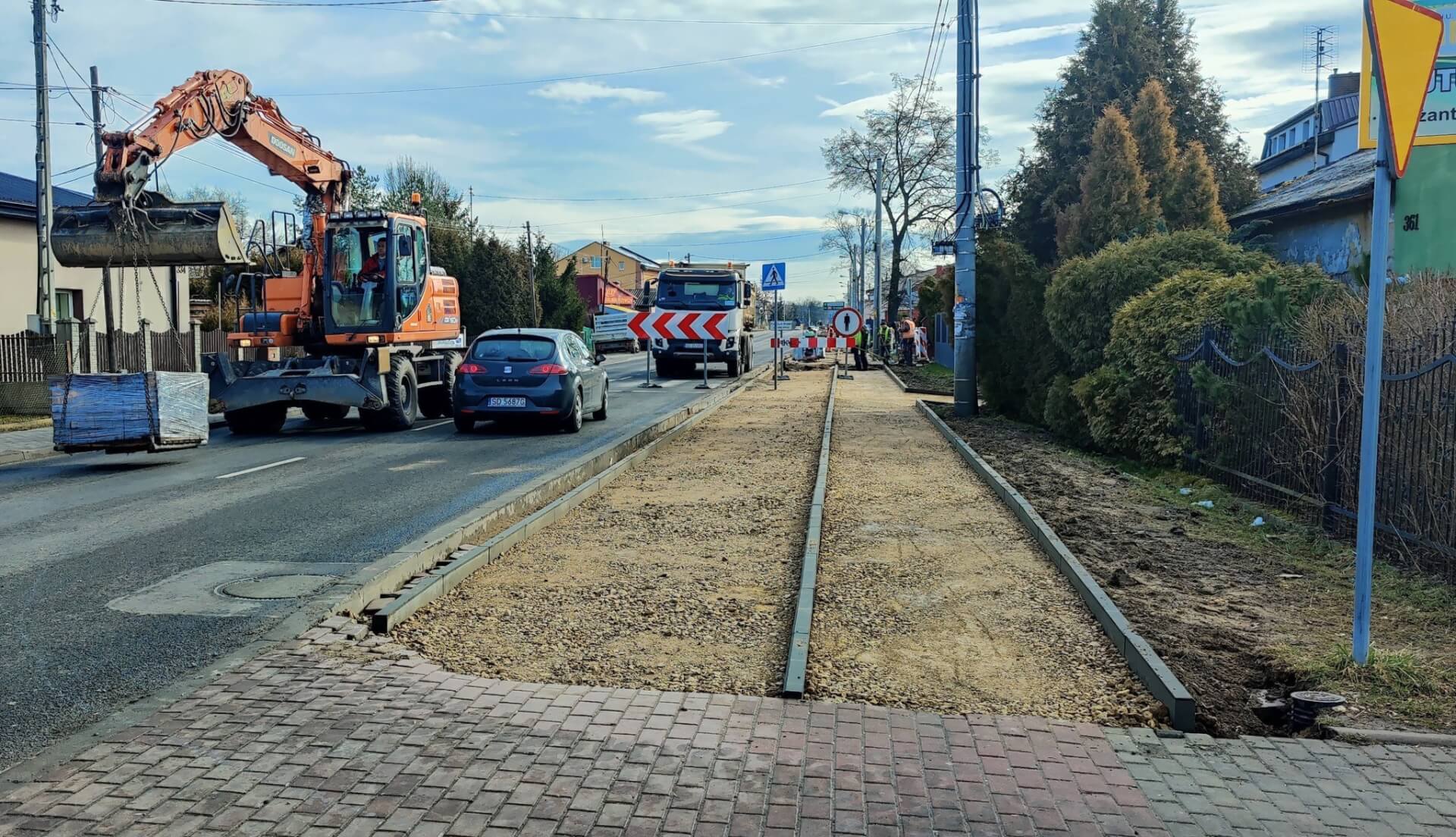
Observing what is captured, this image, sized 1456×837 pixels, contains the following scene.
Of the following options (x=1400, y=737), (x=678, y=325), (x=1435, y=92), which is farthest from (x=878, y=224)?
(x=1400, y=737)

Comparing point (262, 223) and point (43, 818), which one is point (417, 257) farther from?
point (43, 818)

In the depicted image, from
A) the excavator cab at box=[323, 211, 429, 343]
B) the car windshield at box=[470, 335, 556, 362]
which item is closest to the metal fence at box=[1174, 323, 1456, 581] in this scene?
the car windshield at box=[470, 335, 556, 362]

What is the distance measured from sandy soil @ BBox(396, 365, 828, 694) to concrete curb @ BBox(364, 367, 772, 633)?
0.33 feet

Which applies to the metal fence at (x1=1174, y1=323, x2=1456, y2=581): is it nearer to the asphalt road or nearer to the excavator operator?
the asphalt road

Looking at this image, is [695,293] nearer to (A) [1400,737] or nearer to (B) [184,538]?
(B) [184,538]

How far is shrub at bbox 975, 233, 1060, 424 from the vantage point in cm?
1853

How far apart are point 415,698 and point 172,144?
42.9 feet

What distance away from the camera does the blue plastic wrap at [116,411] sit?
12.7 m

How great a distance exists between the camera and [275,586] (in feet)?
23.9

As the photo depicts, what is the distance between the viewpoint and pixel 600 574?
7.66 meters

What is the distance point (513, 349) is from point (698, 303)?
1597 cm

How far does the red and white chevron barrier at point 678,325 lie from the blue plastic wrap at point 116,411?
1419 centimetres

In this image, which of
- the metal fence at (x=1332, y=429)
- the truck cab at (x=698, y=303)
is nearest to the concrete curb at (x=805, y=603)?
the metal fence at (x=1332, y=429)

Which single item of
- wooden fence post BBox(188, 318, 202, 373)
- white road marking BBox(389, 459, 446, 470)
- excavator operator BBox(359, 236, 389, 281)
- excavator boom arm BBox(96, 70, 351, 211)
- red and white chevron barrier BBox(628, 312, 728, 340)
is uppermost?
excavator boom arm BBox(96, 70, 351, 211)
